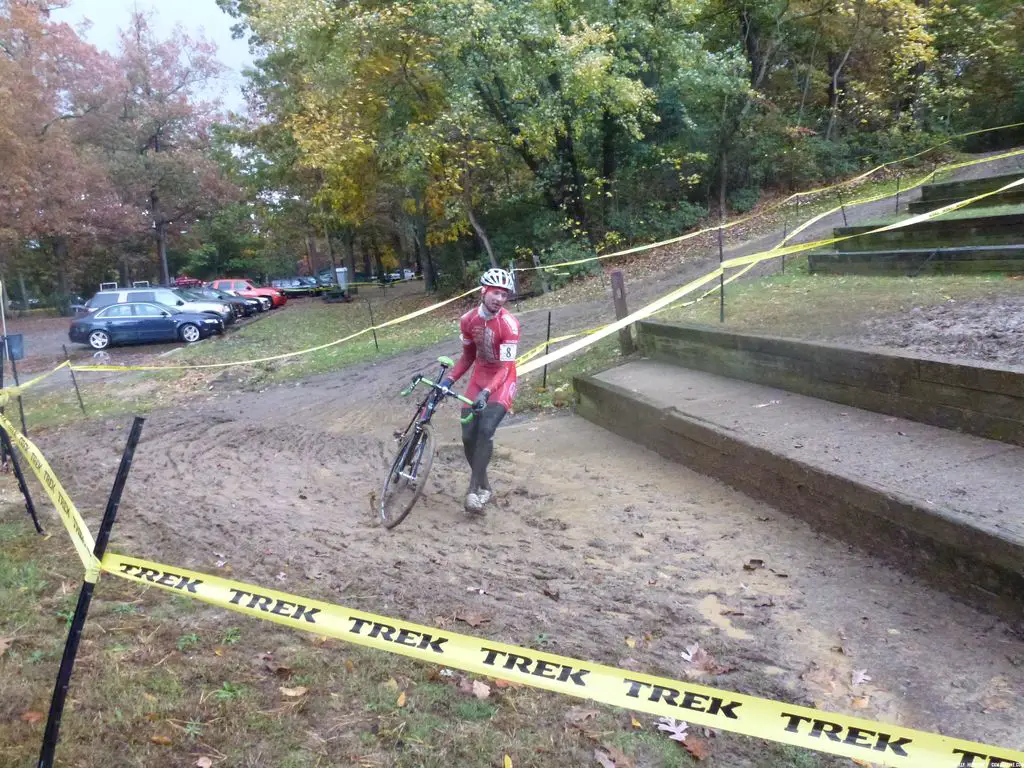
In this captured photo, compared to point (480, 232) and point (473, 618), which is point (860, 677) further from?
point (480, 232)

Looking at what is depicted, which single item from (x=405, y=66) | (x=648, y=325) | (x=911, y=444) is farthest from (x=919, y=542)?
(x=405, y=66)

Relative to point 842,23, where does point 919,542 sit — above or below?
below

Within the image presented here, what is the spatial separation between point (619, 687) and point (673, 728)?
897mm

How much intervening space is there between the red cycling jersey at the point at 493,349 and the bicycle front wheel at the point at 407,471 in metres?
0.54

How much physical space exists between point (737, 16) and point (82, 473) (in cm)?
2332

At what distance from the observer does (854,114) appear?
23812mm

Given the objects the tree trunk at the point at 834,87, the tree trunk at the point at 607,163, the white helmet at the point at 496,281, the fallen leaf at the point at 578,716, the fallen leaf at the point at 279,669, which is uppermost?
the tree trunk at the point at 834,87

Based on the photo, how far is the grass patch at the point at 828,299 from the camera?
7488 mm

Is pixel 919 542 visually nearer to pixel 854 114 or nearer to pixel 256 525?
pixel 256 525

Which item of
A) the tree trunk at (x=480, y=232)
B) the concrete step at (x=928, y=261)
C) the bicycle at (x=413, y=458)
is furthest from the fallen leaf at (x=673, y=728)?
the tree trunk at (x=480, y=232)

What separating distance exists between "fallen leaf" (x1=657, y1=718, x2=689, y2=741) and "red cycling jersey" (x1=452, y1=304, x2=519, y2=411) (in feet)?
9.60

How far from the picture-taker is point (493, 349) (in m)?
5.73

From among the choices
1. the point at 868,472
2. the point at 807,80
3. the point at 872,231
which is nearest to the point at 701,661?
the point at 868,472

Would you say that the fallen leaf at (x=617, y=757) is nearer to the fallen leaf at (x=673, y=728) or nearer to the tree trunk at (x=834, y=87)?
the fallen leaf at (x=673, y=728)
